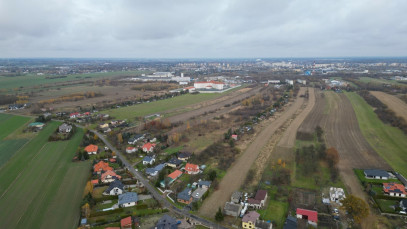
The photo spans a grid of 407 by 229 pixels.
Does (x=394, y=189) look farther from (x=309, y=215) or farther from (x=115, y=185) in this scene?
(x=115, y=185)

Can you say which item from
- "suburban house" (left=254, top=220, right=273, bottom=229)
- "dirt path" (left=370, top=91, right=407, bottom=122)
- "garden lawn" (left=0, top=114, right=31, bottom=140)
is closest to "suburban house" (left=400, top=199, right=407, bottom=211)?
"suburban house" (left=254, top=220, right=273, bottom=229)

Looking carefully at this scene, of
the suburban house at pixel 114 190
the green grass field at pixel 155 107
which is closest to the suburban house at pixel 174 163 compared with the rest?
the suburban house at pixel 114 190

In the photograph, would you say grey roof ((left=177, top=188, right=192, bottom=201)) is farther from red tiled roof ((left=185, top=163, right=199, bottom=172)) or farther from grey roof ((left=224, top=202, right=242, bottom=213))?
red tiled roof ((left=185, top=163, right=199, bottom=172))

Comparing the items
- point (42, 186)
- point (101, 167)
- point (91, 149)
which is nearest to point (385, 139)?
point (101, 167)

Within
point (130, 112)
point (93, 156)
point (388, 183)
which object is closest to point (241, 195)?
point (388, 183)

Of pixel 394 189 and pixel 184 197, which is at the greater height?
pixel 394 189

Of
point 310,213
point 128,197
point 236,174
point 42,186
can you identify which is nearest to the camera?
point 310,213

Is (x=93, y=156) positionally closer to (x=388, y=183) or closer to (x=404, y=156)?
(x=388, y=183)
